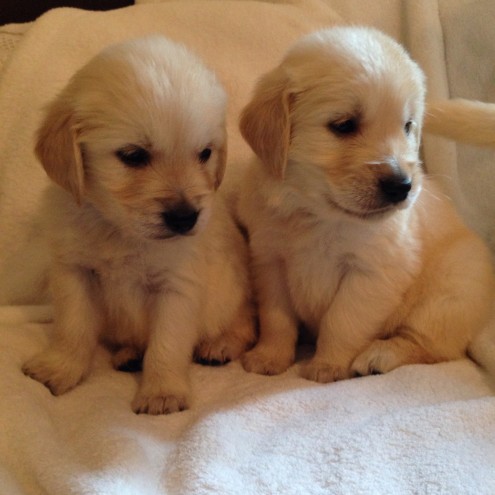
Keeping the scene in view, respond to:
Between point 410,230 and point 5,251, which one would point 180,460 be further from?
point 5,251

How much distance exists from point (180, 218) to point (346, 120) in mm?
646

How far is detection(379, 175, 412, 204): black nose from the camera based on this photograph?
2025mm

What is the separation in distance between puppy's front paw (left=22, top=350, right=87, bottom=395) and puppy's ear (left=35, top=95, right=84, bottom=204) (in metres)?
0.60

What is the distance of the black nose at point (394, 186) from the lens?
203 centimetres

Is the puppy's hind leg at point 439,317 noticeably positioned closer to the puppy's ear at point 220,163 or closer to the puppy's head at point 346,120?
the puppy's head at point 346,120

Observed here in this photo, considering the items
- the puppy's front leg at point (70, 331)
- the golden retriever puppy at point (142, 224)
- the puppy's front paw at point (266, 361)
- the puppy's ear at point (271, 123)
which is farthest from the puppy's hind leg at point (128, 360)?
the puppy's ear at point (271, 123)

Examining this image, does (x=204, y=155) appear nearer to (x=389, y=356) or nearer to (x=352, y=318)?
(x=352, y=318)

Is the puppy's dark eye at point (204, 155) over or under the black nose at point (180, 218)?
over

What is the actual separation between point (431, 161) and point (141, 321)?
1.66 meters

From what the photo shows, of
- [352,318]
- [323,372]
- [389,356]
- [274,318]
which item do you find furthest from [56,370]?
[389,356]

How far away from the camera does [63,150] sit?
2.09 m

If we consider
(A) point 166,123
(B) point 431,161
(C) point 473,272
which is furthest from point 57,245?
(B) point 431,161

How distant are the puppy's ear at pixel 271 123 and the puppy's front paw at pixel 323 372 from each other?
723mm

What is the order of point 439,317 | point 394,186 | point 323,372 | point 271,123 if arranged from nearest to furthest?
1. point 394,186
2. point 271,123
3. point 323,372
4. point 439,317
